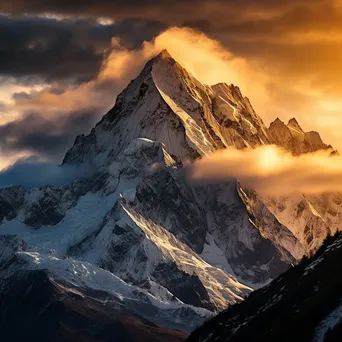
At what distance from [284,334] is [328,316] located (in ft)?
16.9

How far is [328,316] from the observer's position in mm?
175250

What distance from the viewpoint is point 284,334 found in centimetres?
17612

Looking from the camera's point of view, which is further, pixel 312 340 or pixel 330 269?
pixel 330 269

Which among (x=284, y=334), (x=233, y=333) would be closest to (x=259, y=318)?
(x=233, y=333)

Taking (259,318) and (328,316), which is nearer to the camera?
(328,316)

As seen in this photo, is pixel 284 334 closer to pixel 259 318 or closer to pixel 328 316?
pixel 328 316

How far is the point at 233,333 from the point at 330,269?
14216mm

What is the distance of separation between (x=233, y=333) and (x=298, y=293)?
31.6 ft

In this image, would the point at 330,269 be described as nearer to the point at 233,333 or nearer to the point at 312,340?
the point at 233,333

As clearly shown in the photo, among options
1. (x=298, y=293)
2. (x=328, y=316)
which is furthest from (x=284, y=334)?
(x=298, y=293)

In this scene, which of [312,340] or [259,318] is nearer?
[312,340]

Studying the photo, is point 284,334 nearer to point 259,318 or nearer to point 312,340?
point 312,340

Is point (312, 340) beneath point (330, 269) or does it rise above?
beneath

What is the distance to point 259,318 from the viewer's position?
199125 millimetres
